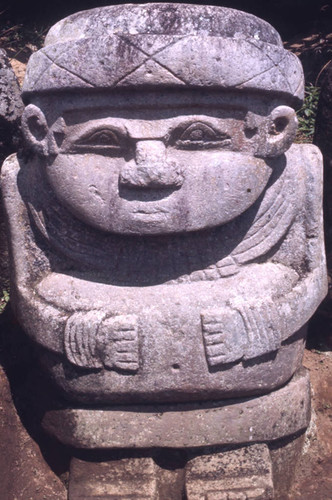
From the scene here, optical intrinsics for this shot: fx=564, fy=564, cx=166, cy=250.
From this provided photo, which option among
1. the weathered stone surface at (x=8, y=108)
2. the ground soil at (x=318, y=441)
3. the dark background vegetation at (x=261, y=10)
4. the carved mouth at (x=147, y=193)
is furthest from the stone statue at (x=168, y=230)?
the dark background vegetation at (x=261, y=10)

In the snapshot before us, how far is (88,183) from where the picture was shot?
228 cm

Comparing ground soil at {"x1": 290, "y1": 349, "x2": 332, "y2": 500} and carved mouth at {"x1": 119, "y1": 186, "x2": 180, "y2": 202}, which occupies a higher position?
carved mouth at {"x1": 119, "y1": 186, "x2": 180, "y2": 202}

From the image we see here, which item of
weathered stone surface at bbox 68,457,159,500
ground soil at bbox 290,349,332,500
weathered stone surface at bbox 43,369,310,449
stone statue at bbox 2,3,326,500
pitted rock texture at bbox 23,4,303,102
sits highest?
pitted rock texture at bbox 23,4,303,102

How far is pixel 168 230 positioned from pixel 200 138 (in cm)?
39

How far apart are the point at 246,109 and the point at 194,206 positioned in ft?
1.44

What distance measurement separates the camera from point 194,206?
2252mm

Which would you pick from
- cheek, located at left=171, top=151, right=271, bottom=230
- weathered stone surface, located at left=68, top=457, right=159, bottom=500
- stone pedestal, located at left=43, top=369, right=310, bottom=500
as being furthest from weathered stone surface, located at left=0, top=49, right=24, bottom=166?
weathered stone surface, located at left=68, top=457, right=159, bottom=500

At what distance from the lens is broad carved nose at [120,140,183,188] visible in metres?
2.17

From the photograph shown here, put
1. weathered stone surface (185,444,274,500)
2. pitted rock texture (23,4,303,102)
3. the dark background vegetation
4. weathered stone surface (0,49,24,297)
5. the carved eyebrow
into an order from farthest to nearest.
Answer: the dark background vegetation → weathered stone surface (0,49,24,297) → weathered stone surface (185,444,274,500) → the carved eyebrow → pitted rock texture (23,4,303,102)

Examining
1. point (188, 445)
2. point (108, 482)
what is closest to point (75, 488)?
point (108, 482)

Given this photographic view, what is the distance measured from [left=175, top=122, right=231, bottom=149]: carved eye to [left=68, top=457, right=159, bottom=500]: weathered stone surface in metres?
1.37

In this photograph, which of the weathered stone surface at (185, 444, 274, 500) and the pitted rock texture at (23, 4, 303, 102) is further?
the weathered stone surface at (185, 444, 274, 500)

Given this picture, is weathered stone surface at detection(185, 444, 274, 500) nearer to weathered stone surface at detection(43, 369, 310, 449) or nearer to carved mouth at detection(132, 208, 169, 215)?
weathered stone surface at detection(43, 369, 310, 449)

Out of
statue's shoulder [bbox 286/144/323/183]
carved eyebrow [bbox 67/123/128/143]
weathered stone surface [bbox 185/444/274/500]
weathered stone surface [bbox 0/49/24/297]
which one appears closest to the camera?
carved eyebrow [bbox 67/123/128/143]
